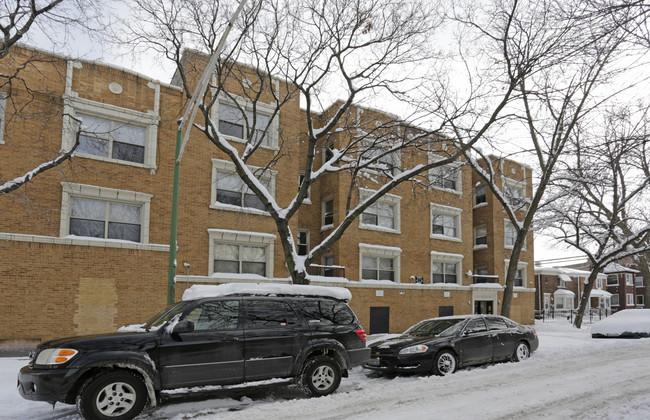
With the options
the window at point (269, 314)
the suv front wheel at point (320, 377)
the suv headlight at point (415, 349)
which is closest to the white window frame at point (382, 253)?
the suv headlight at point (415, 349)

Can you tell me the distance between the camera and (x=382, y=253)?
2273cm

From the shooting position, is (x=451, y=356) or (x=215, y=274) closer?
(x=451, y=356)

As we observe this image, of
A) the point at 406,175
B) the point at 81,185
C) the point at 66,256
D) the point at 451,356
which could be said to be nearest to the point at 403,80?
the point at 406,175

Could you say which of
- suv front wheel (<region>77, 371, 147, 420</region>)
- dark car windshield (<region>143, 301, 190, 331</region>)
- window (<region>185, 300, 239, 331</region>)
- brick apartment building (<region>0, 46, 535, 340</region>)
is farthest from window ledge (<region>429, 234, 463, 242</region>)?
suv front wheel (<region>77, 371, 147, 420</region>)

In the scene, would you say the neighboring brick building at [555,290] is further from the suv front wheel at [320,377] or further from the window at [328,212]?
the suv front wheel at [320,377]

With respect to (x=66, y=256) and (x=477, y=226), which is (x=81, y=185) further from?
(x=477, y=226)

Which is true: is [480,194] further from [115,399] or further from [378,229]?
[115,399]

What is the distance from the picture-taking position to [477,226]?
98.1 feet

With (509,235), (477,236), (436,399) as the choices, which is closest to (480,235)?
(477,236)

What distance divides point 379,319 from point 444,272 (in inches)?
228

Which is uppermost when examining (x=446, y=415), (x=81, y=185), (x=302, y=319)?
(x=81, y=185)

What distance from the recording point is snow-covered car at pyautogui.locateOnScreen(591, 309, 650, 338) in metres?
18.0

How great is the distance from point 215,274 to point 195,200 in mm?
2967

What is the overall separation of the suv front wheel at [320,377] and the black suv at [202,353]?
0.02 m
